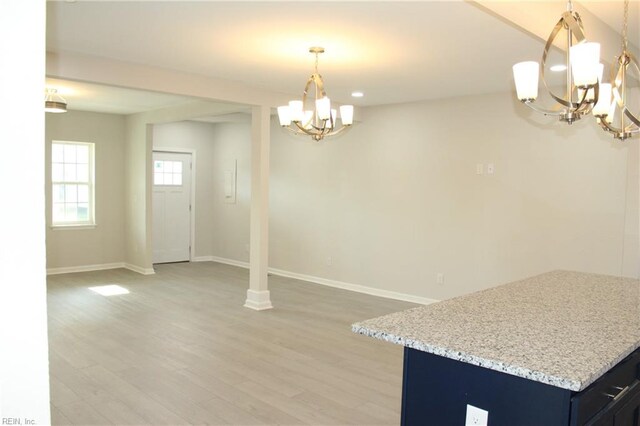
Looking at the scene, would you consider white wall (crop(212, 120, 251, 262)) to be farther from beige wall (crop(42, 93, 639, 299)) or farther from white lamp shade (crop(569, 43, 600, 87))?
white lamp shade (crop(569, 43, 600, 87))

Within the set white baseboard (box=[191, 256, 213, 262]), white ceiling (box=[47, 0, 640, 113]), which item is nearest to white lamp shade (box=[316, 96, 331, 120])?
white ceiling (box=[47, 0, 640, 113])

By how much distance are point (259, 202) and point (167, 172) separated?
3.74m

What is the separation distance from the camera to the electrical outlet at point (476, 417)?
1.58m

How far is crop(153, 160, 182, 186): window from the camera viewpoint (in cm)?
875

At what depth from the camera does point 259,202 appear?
5.78m

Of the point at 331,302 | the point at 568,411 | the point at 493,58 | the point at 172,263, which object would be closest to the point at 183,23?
the point at 493,58

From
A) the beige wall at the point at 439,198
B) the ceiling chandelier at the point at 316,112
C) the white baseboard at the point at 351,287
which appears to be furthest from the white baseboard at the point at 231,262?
the ceiling chandelier at the point at 316,112

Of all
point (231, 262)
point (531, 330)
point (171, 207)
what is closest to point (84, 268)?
point (171, 207)

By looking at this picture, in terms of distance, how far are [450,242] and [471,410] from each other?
4.48m

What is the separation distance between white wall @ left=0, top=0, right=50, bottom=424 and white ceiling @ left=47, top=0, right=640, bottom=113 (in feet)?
7.63

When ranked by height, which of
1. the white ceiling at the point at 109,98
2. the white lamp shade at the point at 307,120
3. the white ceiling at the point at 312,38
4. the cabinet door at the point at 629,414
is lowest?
the cabinet door at the point at 629,414

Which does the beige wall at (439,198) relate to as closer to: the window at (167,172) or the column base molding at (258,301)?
the window at (167,172)

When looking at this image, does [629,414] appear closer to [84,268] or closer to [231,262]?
[231,262]

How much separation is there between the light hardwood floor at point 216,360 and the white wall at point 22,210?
2526 millimetres
